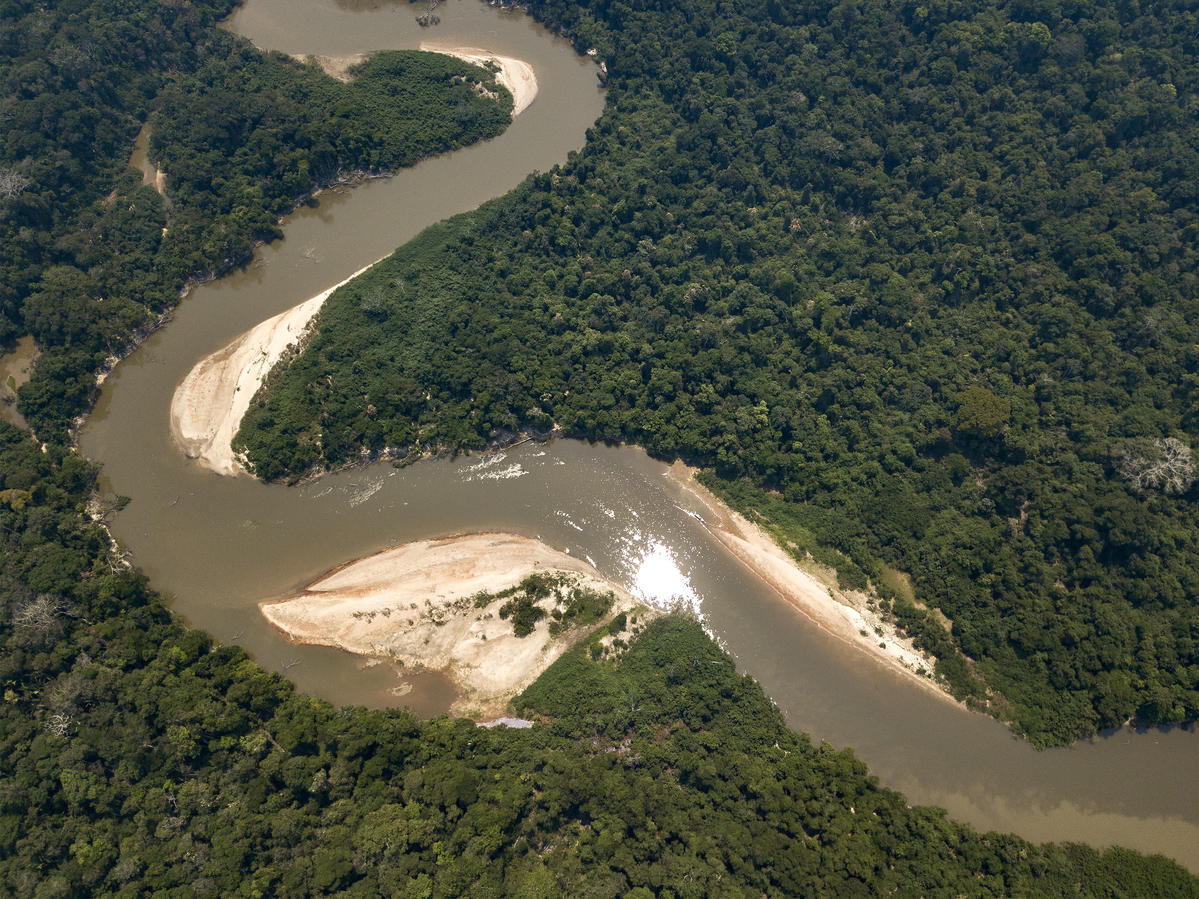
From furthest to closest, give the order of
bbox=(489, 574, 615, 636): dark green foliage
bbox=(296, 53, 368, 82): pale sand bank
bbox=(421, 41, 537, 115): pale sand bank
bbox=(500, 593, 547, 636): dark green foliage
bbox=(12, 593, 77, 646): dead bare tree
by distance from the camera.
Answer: bbox=(421, 41, 537, 115): pale sand bank → bbox=(296, 53, 368, 82): pale sand bank → bbox=(489, 574, 615, 636): dark green foliage → bbox=(500, 593, 547, 636): dark green foliage → bbox=(12, 593, 77, 646): dead bare tree

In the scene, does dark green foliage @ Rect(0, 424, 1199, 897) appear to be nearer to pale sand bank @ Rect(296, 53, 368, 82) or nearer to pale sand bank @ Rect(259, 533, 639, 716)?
pale sand bank @ Rect(259, 533, 639, 716)

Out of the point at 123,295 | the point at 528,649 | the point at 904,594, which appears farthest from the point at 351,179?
the point at 904,594

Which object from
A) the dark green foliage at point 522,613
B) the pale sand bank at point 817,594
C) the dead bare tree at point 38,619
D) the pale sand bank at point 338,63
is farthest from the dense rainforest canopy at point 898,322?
the pale sand bank at point 338,63

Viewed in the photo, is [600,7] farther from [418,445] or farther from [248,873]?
[248,873]

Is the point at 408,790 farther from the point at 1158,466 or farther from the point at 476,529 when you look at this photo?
the point at 1158,466

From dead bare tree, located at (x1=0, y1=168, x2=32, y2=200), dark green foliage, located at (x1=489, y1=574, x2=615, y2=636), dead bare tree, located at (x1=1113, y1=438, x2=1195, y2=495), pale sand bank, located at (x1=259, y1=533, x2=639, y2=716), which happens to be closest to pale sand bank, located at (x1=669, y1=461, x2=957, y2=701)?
pale sand bank, located at (x1=259, y1=533, x2=639, y2=716)

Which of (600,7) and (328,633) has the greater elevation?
(600,7)
